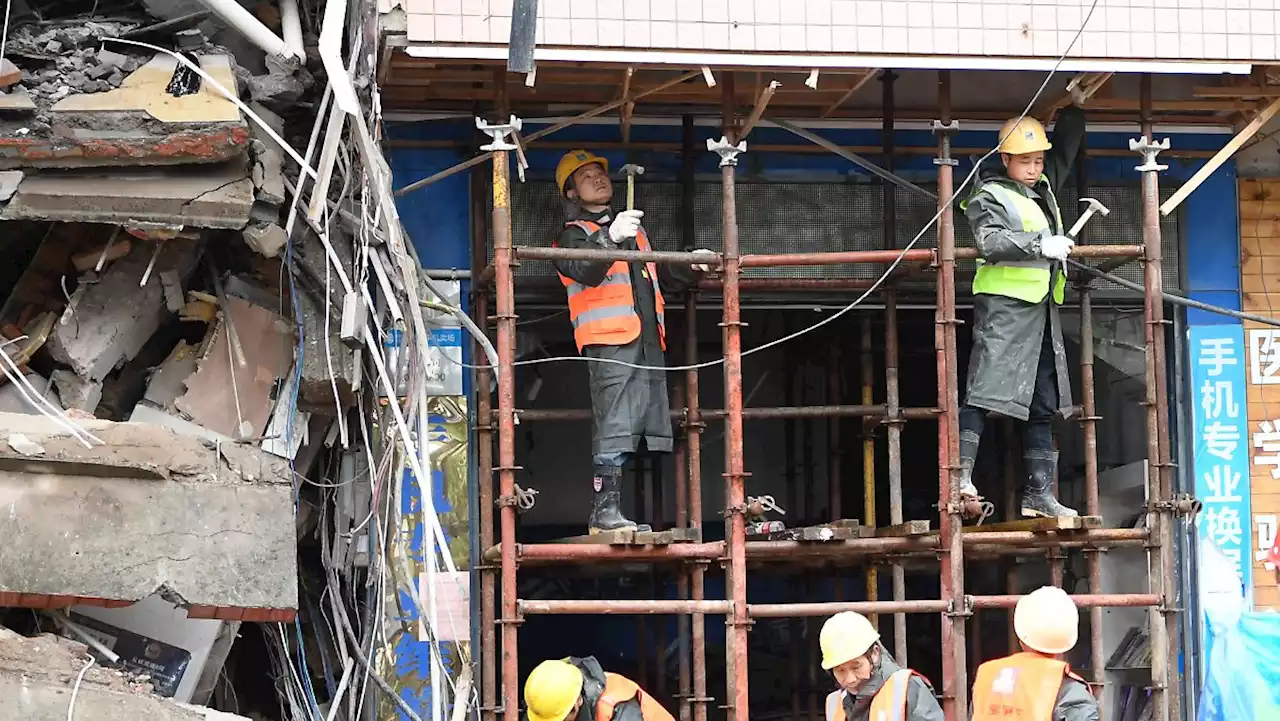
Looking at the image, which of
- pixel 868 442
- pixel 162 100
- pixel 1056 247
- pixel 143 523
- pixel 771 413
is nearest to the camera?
pixel 143 523

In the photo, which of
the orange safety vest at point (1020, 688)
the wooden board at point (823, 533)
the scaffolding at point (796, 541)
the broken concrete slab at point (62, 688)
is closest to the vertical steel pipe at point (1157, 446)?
the scaffolding at point (796, 541)

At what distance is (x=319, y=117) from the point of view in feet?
25.8

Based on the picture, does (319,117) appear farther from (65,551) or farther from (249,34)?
(65,551)

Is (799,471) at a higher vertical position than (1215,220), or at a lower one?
lower

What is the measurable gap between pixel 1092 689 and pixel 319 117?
4.83 meters

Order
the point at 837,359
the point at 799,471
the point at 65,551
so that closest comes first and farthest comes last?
1. the point at 65,551
2. the point at 837,359
3. the point at 799,471

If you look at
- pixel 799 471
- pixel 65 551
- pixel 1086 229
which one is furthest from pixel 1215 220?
pixel 65 551

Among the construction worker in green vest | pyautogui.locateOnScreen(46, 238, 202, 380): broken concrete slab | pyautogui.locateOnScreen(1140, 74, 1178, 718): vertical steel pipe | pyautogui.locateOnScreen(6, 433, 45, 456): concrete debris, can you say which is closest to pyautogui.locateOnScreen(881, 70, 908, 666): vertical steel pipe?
the construction worker in green vest

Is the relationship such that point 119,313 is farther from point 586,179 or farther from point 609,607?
point 609,607

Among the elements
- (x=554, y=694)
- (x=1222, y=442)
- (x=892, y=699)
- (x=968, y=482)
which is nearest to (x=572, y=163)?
(x=968, y=482)

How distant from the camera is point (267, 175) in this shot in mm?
8047

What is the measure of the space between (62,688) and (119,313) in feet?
7.10

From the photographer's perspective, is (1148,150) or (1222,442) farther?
(1222,442)

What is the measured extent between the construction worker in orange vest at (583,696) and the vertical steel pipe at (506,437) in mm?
203
